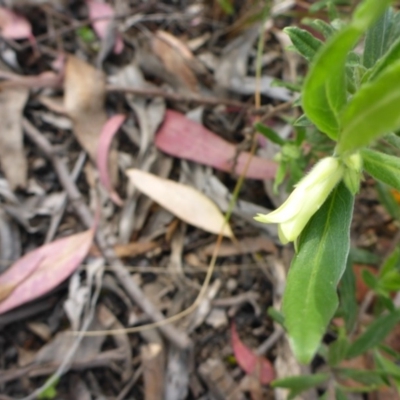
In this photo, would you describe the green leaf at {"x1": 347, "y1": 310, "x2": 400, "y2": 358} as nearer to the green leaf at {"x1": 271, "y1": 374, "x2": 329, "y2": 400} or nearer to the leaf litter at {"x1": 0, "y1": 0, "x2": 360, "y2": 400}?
the green leaf at {"x1": 271, "y1": 374, "x2": 329, "y2": 400}

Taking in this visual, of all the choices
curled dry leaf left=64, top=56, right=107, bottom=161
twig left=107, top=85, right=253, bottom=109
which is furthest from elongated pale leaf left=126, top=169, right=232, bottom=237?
twig left=107, top=85, right=253, bottom=109

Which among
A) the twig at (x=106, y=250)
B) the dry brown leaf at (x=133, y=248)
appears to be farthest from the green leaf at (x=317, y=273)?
the dry brown leaf at (x=133, y=248)

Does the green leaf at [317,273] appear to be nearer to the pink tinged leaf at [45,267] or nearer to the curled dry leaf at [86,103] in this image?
the pink tinged leaf at [45,267]

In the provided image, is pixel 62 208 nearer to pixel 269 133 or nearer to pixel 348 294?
pixel 269 133

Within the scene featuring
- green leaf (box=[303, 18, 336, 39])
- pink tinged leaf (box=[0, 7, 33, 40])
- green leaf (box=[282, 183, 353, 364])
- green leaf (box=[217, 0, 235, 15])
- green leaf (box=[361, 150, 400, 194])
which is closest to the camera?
green leaf (box=[282, 183, 353, 364])

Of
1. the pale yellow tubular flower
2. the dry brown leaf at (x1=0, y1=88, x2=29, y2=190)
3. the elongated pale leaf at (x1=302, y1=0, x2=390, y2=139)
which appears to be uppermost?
the elongated pale leaf at (x1=302, y1=0, x2=390, y2=139)

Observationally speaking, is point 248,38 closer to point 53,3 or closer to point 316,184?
point 53,3

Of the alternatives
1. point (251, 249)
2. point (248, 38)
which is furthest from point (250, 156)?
point (248, 38)
